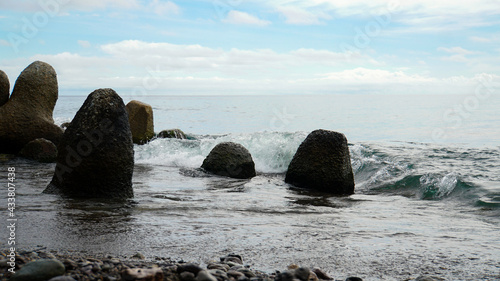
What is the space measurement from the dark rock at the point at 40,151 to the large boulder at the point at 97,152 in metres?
5.28

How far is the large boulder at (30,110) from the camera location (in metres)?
12.6

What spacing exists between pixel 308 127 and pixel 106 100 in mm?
19079

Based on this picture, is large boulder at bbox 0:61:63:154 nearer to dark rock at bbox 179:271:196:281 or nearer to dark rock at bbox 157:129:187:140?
dark rock at bbox 157:129:187:140

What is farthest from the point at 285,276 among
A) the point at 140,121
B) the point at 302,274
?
the point at 140,121

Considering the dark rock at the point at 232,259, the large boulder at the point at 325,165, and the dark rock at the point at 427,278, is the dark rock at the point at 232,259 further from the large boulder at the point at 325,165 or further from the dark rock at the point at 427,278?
the large boulder at the point at 325,165

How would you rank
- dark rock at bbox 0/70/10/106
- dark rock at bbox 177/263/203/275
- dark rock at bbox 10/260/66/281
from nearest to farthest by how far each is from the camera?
1. dark rock at bbox 10/260/66/281
2. dark rock at bbox 177/263/203/275
3. dark rock at bbox 0/70/10/106

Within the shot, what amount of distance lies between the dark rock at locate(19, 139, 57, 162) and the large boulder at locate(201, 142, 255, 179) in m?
3.89

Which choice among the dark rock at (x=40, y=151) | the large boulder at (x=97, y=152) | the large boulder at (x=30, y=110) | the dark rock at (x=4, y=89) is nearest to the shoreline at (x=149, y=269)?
the large boulder at (x=97, y=152)

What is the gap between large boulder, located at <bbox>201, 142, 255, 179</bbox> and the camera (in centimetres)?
1109

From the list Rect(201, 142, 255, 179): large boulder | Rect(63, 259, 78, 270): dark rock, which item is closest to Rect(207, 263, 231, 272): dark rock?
Rect(63, 259, 78, 270): dark rock

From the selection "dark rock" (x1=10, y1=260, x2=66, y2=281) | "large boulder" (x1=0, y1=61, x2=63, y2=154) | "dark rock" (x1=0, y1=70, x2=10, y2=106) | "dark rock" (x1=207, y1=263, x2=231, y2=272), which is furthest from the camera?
"dark rock" (x1=0, y1=70, x2=10, y2=106)

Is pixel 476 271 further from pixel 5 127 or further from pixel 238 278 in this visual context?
pixel 5 127

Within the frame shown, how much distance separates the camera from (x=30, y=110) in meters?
13.0

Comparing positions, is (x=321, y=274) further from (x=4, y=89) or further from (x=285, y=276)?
(x=4, y=89)
